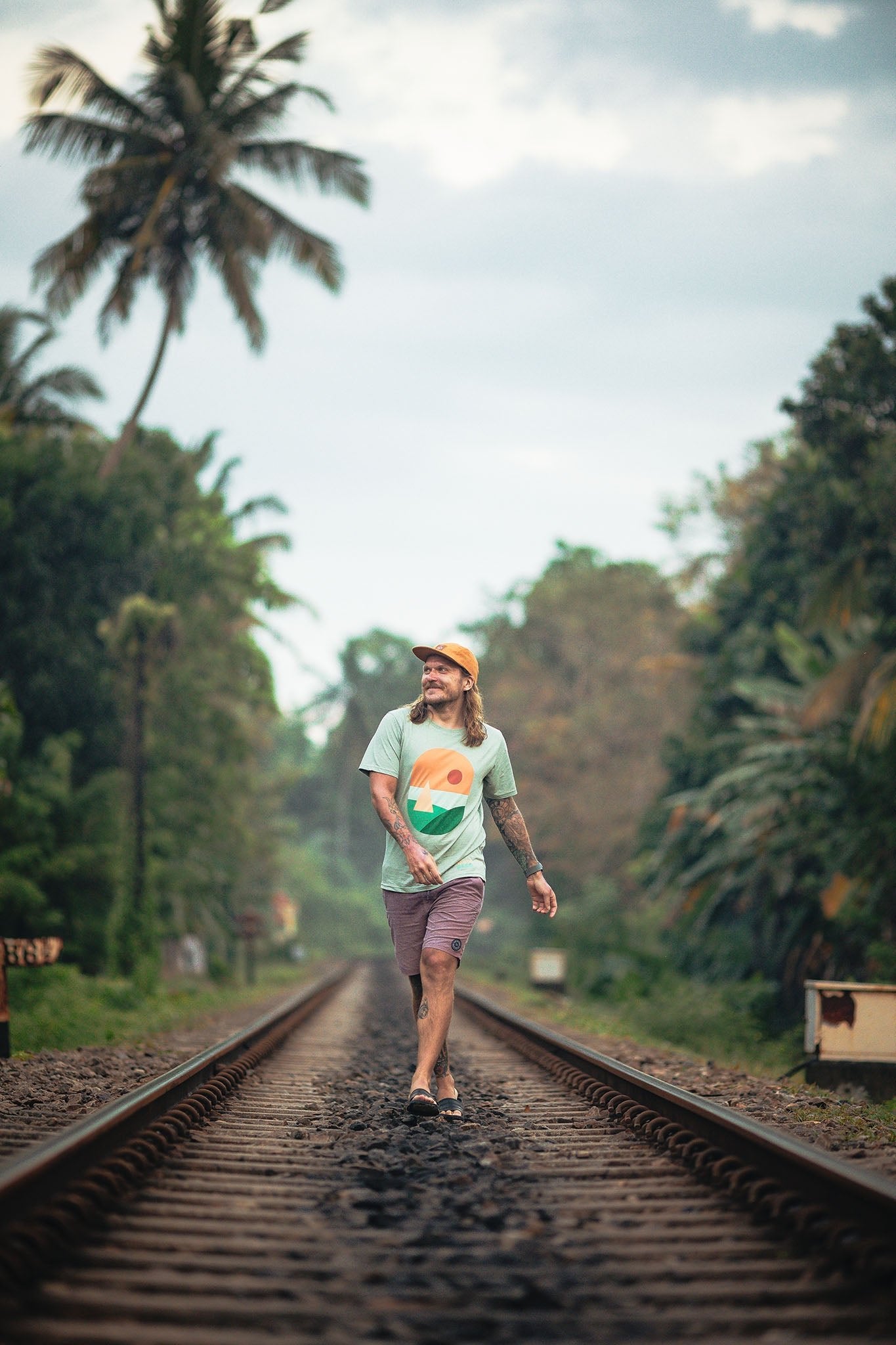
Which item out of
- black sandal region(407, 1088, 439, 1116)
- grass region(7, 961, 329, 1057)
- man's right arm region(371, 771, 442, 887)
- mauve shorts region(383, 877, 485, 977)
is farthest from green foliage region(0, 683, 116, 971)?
man's right arm region(371, 771, 442, 887)

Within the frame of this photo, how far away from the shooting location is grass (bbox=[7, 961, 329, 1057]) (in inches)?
402

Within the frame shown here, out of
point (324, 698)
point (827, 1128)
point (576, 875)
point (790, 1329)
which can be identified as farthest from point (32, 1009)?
point (324, 698)

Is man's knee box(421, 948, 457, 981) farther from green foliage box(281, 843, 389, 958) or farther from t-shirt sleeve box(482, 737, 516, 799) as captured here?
green foliage box(281, 843, 389, 958)

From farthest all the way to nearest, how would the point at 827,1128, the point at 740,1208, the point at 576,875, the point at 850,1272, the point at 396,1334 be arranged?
the point at 576,875 < the point at 827,1128 < the point at 740,1208 < the point at 850,1272 < the point at 396,1334

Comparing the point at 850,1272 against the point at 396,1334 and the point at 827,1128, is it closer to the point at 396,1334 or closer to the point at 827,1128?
the point at 396,1334

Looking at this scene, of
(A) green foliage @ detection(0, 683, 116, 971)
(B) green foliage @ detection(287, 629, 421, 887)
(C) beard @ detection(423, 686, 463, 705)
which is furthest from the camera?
(B) green foliage @ detection(287, 629, 421, 887)

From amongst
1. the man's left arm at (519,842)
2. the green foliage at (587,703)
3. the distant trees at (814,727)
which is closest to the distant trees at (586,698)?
the green foliage at (587,703)

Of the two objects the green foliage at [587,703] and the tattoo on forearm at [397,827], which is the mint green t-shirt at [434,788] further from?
the green foliage at [587,703]

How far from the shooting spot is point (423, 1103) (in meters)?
5.38

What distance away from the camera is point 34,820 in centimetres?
1953

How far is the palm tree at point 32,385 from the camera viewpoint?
26203mm

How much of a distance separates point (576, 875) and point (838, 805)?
27.0 metres

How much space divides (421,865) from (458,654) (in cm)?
93

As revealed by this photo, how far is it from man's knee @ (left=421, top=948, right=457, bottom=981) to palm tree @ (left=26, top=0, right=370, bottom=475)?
63.3 feet
